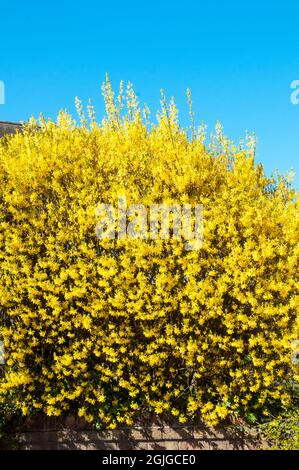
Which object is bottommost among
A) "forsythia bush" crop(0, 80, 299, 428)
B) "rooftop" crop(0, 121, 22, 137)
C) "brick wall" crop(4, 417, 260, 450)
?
"brick wall" crop(4, 417, 260, 450)

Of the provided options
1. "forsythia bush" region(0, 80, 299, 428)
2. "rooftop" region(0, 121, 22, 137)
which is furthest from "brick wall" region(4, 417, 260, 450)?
"rooftop" region(0, 121, 22, 137)

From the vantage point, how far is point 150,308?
20.1ft

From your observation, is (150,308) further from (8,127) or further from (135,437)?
(8,127)

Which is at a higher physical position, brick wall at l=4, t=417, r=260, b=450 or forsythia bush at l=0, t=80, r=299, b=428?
forsythia bush at l=0, t=80, r=299, b=428

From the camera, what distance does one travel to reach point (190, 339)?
6.00m

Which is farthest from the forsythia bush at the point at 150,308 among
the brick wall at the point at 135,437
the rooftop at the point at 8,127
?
the rooftop at the point at 8,127

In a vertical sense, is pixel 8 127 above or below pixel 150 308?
above

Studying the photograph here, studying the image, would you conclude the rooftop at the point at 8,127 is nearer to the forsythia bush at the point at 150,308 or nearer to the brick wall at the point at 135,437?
the forsythia bush at the point at 150,308

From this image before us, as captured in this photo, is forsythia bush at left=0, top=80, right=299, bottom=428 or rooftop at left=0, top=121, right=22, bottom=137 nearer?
forsythia bush at left=0, top=80, right=299, bottom=428

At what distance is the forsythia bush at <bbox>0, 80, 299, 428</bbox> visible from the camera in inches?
238

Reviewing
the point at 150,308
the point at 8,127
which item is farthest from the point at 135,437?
the point at 8,127

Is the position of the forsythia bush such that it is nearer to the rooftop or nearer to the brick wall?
the brick wall

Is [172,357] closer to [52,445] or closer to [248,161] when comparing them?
[52,445]

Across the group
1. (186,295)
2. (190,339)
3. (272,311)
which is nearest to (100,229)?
(186,295)
